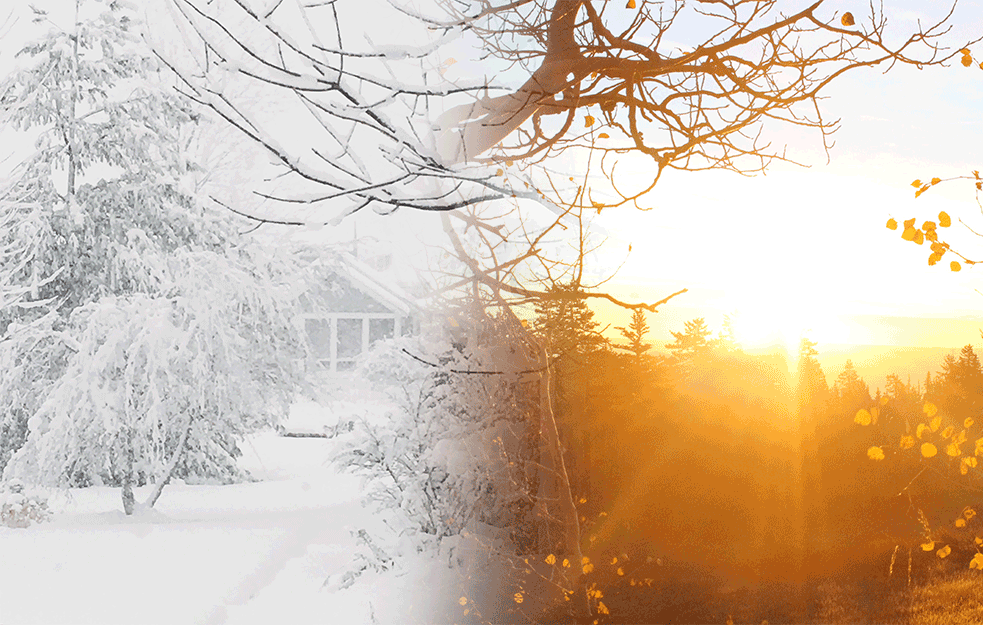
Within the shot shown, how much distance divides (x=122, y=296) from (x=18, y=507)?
2.23 meters

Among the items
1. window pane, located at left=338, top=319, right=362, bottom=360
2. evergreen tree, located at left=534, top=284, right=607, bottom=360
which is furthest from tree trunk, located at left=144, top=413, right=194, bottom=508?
evergreen tree, located at left=534, top=284, right=607, bottom=360

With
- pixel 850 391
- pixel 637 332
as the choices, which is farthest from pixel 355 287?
pixel 850 391

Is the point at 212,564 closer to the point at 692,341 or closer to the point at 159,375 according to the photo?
the point at 159,375

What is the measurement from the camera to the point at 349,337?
407 inches

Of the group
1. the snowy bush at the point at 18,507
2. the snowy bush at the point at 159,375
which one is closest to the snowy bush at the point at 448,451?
the snowy bush at the point at 159,375

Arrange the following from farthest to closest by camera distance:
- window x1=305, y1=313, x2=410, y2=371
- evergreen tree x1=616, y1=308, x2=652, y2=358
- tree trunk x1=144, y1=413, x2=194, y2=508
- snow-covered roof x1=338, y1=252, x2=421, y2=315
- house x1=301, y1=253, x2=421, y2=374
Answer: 1. window x1=305, y1=313, x2=410, y2=371
2. snow-covered roof x1=338, y1=252, x2=421, y2=315
3. house x1=301, y1=253, x2=421, y2=374
4. tree trunk x1=144, y1=413, x2=194, y2=508
5. evergreen tree x1=616, y1=308, x2=652, y2=358

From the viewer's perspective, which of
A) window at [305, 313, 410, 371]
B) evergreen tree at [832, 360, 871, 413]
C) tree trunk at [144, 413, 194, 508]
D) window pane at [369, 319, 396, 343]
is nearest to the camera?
tree trunk at [144, 413, 194, 508]

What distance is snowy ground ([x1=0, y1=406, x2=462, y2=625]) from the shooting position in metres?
5.01

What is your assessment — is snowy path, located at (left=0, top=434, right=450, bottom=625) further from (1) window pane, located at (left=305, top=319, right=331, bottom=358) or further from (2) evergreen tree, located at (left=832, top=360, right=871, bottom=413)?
(2) evergreen tree, located at (left=832, top=360, right=871, bottom=413)

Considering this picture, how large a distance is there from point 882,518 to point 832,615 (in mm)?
3145

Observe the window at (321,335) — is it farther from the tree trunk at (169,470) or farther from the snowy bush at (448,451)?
the snowy bush at (448,451)

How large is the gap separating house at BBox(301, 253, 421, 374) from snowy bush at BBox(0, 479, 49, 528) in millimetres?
3039

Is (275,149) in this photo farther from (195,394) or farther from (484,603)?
(195,394)

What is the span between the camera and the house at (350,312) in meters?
8.57
